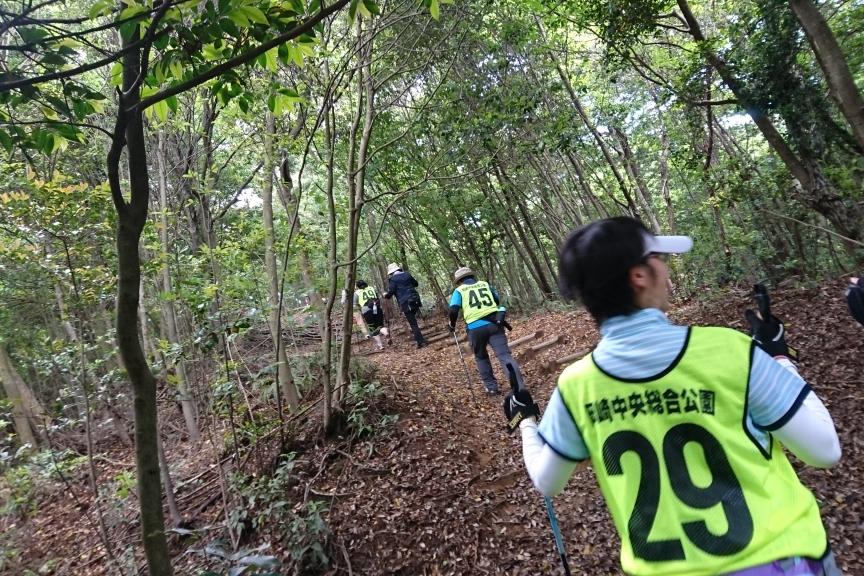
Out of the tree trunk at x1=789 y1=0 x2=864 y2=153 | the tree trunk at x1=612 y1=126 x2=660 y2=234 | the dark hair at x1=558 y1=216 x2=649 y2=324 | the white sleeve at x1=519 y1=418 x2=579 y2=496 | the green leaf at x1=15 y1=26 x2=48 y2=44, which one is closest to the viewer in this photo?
the dark hair at x1=558 y1=216 x2=649 y2=324

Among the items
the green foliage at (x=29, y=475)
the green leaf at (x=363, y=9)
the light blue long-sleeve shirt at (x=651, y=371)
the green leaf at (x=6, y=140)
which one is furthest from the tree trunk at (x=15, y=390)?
the light blue long-sleeve shirt at (x=651, y=371)

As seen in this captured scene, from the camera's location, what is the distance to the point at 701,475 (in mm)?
1154

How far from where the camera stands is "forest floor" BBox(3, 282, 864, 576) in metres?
3.58

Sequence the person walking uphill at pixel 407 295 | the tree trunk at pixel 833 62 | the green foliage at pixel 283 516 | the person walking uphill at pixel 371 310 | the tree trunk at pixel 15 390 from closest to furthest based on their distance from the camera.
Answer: the green foliage at pixel 283 516
the tree trunk at pixel 833 62
the tree trunk at pixel 15 390
the person walking uphill at pixel 407 295
the person walking uphill at pixel 371 310

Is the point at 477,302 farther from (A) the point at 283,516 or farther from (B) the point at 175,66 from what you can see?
(B) the point at 175,66

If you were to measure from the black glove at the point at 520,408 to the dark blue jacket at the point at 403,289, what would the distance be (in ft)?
31.3

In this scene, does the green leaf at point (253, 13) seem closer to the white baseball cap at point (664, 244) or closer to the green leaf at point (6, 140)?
the green leaf at point (6, 140)

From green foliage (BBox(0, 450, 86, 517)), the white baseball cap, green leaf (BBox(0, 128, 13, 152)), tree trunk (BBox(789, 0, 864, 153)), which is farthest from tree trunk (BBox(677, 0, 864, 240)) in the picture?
green foliage (BBox(0, 450, 86, 517))

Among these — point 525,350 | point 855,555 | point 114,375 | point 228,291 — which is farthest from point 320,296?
point 855,555

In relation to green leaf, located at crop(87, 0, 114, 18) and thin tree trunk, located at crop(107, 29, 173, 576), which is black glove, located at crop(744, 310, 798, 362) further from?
green leaf, located at crop(87, 0, 114, 18)

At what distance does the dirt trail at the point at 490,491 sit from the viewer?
11.6ft

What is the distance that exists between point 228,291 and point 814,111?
24.1 ft

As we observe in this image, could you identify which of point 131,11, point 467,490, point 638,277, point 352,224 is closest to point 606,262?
point 638,277

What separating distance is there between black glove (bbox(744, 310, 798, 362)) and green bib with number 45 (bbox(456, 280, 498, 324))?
4708 millimetres
